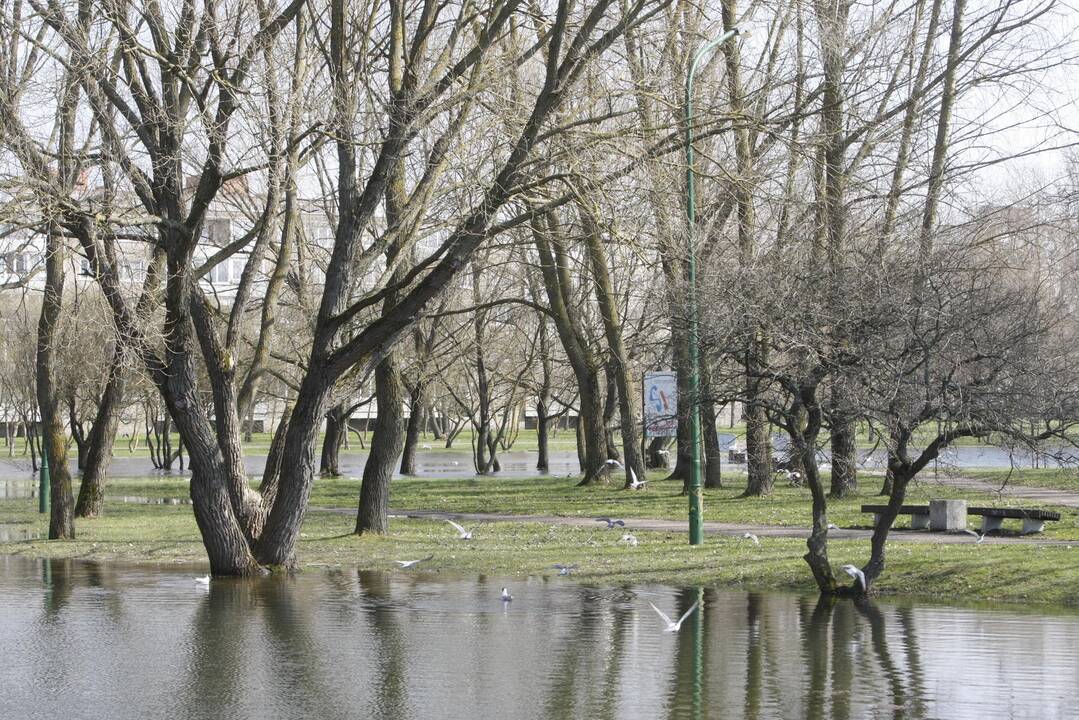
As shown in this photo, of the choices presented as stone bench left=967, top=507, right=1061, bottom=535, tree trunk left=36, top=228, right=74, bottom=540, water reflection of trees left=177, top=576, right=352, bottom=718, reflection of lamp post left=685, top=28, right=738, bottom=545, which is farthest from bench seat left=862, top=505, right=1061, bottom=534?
tree trunk left=36, top=228, right=74, bottom=540

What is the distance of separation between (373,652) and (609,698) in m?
2.80

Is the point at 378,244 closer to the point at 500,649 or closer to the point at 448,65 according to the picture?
the point at 448,65

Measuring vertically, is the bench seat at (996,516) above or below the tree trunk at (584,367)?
below

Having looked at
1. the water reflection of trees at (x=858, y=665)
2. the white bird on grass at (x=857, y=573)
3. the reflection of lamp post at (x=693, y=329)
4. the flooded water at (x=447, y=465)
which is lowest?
the water reflection of trees at (x=858, y=665)

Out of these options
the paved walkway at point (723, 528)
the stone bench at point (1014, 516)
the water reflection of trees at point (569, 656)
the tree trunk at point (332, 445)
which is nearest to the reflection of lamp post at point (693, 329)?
the paved walkway at point (723, 528)

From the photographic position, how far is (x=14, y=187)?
14.6 m

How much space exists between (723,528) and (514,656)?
36.9 ft

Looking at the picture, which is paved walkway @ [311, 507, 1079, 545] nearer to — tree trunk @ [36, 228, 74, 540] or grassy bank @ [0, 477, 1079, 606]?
grassy bank @ [0, 477, 1079, 606]

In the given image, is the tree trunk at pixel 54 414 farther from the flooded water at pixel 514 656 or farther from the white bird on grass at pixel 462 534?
the white bird on grass at pixel 462 534

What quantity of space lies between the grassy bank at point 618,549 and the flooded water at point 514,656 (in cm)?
110

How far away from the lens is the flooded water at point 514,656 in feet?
30.0

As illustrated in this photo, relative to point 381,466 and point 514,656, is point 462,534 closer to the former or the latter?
point 381,466

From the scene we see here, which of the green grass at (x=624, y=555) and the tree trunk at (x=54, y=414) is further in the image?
the tree trunk at (x=54, y=414)

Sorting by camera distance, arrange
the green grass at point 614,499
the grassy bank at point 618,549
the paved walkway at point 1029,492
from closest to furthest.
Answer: the grassy bank at point 618,549 < the green grass at point 614,499 < the paved walkway at point 1029,492
